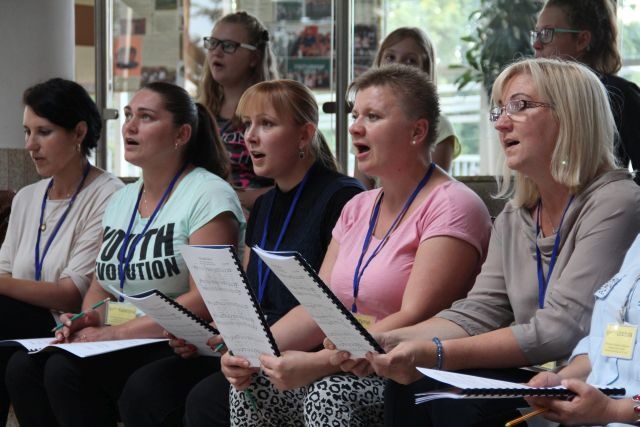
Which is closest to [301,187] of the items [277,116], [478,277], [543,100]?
[277,116]

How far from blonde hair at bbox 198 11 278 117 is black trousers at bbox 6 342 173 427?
1591 millimetres

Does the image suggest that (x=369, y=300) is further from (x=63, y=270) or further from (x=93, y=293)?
(x=63, y=270)

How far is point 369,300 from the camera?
9.93 ft

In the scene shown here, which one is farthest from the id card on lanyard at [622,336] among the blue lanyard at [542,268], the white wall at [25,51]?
the white wall at [25,51]

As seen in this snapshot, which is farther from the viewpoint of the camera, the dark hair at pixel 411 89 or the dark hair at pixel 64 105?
the dark hair at pixel 64 105

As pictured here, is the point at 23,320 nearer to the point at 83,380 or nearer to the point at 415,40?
the point at 83,380

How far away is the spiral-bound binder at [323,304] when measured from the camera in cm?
234

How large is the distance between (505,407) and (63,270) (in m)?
2.43

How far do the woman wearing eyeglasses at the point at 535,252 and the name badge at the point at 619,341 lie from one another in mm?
247

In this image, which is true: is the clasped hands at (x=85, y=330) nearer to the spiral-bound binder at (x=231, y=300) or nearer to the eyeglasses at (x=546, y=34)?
the spiral-bound binder at (x=231, y=300)

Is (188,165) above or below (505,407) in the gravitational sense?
above

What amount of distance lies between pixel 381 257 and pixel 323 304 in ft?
2.22

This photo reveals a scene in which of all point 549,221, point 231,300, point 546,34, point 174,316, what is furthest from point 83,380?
point 546,34

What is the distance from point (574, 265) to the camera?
→ 250 cm
